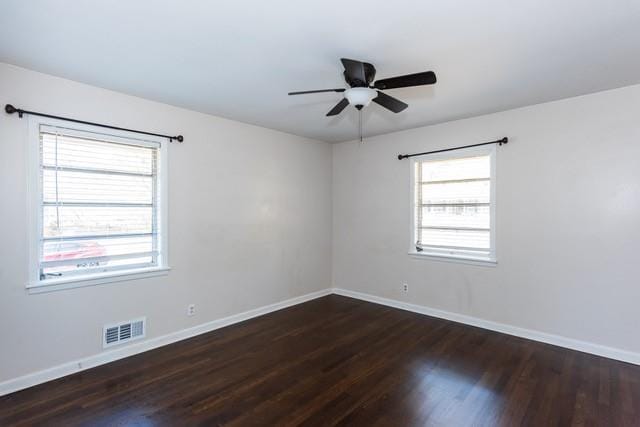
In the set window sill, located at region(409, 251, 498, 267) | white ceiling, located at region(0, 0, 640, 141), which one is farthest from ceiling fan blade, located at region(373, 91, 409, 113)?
window sill, located at region(409, 251, 498, 267)

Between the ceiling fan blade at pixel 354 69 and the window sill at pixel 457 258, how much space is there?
277 cm

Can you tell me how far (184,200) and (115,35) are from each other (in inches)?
73.4

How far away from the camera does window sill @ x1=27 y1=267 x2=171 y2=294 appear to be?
9.07 ft

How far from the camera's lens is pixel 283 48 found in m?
2.35

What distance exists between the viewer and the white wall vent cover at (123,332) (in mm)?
3121

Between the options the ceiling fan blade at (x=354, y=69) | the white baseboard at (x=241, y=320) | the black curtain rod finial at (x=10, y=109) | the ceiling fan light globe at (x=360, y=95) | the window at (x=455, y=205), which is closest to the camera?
the ceiling fan blade at (x=354, y=69)

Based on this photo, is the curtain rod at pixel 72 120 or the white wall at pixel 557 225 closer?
the curtain rod at pixel 72 120

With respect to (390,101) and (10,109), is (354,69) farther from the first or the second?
(10,109)

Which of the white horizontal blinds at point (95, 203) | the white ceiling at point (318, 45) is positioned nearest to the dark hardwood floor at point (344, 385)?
the white horizontal blinds at point (95, 203)

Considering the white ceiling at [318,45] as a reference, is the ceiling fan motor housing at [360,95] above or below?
below

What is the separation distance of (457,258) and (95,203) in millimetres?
4102

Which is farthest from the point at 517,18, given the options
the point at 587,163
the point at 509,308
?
the point at 509,308

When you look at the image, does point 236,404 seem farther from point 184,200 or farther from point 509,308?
point 509,308

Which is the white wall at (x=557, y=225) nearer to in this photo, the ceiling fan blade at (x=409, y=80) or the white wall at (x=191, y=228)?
the white wall at (x=191, y=228)
